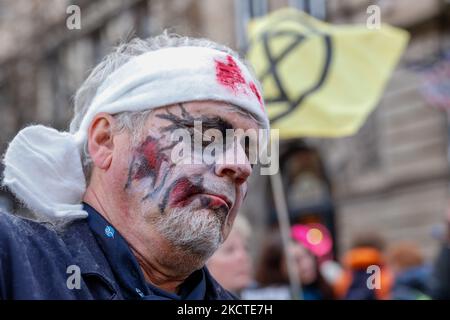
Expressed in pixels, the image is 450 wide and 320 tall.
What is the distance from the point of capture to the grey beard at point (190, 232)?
1891 millimetres

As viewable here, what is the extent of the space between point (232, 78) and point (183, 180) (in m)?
0.31

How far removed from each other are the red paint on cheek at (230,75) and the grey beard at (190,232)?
1.07 feet

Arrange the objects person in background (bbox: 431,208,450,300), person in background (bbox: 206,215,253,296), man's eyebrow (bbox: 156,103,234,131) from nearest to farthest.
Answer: man's eyebrow (bbox: 156,103,234,131)
person in background (bbox: 206,215,253,296)
person in background (bbox: 431,208,450,300)

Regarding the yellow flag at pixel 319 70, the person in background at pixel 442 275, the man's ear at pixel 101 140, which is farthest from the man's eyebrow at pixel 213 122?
the yellow flag at pixel 319 70

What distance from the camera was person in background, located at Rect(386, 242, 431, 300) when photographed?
5844 millimetres

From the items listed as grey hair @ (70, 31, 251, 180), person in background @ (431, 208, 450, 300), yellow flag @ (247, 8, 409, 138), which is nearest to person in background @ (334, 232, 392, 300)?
person in background @ (431, 208, 450, 300)

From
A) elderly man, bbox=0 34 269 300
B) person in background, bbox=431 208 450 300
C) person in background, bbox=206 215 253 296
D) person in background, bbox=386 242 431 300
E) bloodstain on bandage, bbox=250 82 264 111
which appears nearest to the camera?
elderly man, bbox=0 34 269 300

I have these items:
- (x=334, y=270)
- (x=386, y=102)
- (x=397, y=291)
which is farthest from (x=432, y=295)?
(x=386, y=102)

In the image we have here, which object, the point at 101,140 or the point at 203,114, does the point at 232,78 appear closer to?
the point at 203,114

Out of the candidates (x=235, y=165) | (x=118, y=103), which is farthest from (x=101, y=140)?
(x=235, y=165)

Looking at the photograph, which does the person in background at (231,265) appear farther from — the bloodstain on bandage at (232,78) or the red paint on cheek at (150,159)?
the red paint on cheek at (150,159)

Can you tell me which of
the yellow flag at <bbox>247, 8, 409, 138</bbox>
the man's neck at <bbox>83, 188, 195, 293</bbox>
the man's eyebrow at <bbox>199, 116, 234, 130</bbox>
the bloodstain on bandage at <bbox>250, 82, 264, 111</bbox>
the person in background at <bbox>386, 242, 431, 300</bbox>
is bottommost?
the person in background at <bbox>386, 242, 431, 300</bbox>

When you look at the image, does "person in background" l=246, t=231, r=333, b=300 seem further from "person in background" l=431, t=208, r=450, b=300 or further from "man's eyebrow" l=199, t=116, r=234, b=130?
"man's eyebrow" l=199, t=116, r=234, b=130

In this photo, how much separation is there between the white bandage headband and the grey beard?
0.68 ft
